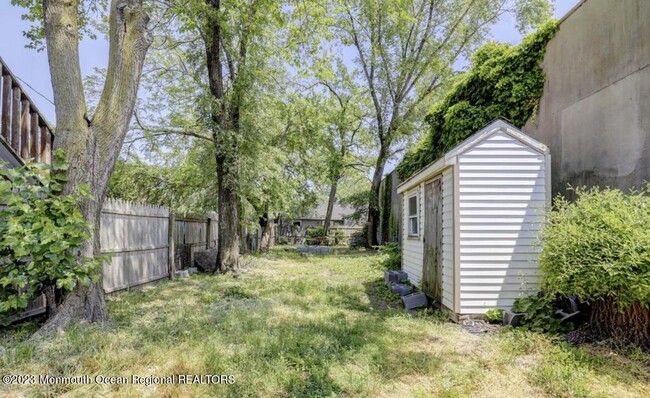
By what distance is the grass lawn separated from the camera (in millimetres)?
3166

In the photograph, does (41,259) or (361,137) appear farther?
(361,137)

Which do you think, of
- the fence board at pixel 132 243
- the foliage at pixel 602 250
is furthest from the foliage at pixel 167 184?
the foliage at pixel 602 250

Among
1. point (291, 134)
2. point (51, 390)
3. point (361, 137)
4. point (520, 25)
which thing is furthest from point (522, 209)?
point (361, 137)

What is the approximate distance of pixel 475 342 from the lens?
4.49 meters

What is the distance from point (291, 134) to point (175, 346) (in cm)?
1052

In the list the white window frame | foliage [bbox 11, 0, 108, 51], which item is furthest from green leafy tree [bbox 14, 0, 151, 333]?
the white window frame

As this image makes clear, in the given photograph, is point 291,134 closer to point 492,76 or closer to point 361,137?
point 492,76

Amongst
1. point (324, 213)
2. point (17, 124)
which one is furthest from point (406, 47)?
point (324, 213)

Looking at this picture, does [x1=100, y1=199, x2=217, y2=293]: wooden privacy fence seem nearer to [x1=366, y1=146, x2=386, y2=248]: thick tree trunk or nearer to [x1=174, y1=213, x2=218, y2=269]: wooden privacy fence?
[x1=174, y1=213, x2=218, y2=269]: wooden privacy fence

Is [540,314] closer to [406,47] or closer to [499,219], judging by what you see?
[499,219]

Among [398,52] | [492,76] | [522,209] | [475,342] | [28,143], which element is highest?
[398,52]

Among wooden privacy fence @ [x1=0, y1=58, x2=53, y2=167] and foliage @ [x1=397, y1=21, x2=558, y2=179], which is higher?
foliage @ [x1=397, y1=21, x2=558, y2=179]

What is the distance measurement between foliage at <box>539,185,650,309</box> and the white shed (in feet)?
2.32

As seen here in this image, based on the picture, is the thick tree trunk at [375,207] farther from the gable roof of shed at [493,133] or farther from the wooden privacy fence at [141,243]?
the gable roof of shed at [493,133]
